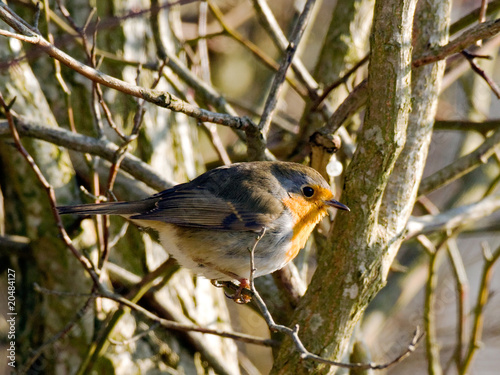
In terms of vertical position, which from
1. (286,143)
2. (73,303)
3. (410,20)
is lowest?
(73,303)

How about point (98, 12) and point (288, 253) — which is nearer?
point (288, 253)

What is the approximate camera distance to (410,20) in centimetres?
237

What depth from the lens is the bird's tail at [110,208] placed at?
2812 millimetres

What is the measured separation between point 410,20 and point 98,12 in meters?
2.64

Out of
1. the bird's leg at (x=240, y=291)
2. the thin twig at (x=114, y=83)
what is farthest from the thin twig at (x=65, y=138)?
the bird's leg at (x=240, y=291)

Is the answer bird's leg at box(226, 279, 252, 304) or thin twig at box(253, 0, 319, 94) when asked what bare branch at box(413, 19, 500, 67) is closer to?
thin twig at box(253, 0, 319, 94)

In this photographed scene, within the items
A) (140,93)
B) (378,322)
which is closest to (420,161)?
(140,93)

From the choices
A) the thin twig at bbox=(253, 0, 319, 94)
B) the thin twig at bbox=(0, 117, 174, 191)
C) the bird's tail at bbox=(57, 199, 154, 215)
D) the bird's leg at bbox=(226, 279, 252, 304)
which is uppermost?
the thin twig at bbox=(253, 0, 319, 94)

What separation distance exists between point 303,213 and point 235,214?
38cm

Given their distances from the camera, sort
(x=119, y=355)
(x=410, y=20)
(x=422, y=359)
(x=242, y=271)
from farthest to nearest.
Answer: (x=422, y=359) < (x=119, y=355) < (x=242, y=271) < (x=410, y=20)

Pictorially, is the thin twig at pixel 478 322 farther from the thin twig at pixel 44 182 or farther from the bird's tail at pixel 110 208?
the thin twig at pixel 44 182

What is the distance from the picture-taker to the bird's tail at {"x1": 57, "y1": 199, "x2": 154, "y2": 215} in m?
2.81

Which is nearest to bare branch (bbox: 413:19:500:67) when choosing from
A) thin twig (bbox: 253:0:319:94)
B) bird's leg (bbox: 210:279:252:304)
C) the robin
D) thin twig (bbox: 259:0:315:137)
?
thin twig (bbox: 259:0:315:137)

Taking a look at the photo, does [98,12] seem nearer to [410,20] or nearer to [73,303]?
[73,303]
